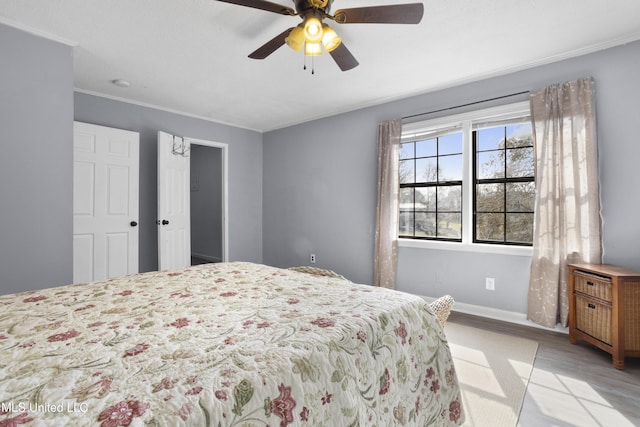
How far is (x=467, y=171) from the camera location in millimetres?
3352

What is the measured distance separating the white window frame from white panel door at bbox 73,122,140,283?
11.5 ft

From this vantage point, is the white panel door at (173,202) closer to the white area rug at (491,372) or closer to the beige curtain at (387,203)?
the beige curtain at (387,203)

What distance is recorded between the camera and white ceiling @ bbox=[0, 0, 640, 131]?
2.15 metres

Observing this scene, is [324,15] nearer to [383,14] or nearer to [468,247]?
[383,14]

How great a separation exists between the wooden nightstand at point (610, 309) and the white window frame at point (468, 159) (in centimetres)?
58

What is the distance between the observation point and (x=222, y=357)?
0.82m

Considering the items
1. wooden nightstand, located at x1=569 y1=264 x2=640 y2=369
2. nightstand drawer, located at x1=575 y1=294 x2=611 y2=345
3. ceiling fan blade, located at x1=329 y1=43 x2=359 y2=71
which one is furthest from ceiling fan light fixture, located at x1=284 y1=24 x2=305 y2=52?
nightstand drawer, located at x1=575 y1=294 x2=611 y2=345

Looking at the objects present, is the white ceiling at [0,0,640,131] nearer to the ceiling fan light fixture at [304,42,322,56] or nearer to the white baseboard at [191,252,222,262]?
the ceiling fan light fixture at [304,42,322,56]

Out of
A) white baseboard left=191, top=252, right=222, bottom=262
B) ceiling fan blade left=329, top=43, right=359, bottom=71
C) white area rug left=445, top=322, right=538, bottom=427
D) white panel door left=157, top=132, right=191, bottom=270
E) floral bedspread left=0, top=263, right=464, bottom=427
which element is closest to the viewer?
floral bedspread left=0, top=263, right=464, bottom=427

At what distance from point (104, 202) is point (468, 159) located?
422cm

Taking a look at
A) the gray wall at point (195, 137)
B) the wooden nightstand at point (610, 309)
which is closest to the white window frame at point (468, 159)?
the wooden nightstand at point (610, 309)

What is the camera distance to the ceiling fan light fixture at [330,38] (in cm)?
182

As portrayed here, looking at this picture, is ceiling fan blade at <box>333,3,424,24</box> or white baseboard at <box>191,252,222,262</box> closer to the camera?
ceiling fan blade at <box>333,3,424,24</box>

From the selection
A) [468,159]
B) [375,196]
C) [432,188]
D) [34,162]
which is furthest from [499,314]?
[34,162]
